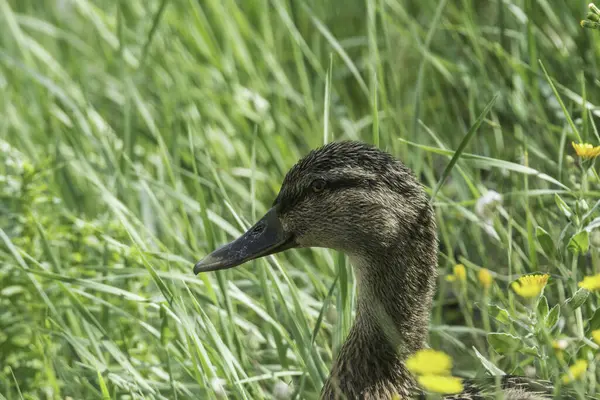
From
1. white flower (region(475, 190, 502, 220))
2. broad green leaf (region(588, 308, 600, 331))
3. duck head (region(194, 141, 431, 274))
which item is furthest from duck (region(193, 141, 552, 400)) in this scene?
broad green leaf (region(588, 308, 600, 331))

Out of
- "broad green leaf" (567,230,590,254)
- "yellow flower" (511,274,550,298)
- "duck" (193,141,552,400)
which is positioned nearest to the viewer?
"yellow flower" (511,274,550,298)

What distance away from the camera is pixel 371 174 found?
102 inches

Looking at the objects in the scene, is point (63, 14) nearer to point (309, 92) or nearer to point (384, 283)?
point (309, 92)

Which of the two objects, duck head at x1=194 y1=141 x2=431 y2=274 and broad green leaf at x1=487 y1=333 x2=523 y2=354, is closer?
broad green leaf at x1=487 y1=333 x2=523 y2=354

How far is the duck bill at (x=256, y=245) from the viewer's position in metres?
2.68

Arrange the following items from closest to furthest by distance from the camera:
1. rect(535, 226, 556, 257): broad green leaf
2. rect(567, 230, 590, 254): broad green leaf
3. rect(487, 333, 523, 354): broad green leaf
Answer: rect(487, 333, 523, 354): broad green leaf → rect(567, 230, 590, 254): broad green leaf → rect(535, 226, 556, 257): broad green leaf

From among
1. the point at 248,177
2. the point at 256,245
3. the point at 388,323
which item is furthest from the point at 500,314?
the point at 248,177

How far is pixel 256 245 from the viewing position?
2701mm

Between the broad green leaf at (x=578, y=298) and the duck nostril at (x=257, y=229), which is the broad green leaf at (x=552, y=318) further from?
the duck nostril at (x=257, y=229)

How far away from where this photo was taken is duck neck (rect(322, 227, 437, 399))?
2594 millimetres

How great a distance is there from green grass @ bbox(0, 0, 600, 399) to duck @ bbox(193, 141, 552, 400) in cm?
12

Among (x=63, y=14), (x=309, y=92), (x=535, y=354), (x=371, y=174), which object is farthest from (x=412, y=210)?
(x=63, y=14)

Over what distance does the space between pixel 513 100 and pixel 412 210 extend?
3.80 ft

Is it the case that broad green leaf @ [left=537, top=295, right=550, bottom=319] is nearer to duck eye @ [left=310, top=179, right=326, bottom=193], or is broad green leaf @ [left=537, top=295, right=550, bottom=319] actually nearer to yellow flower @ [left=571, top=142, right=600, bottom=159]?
yellow flower @ [left=571, top=142, right=600, bottom=159]
